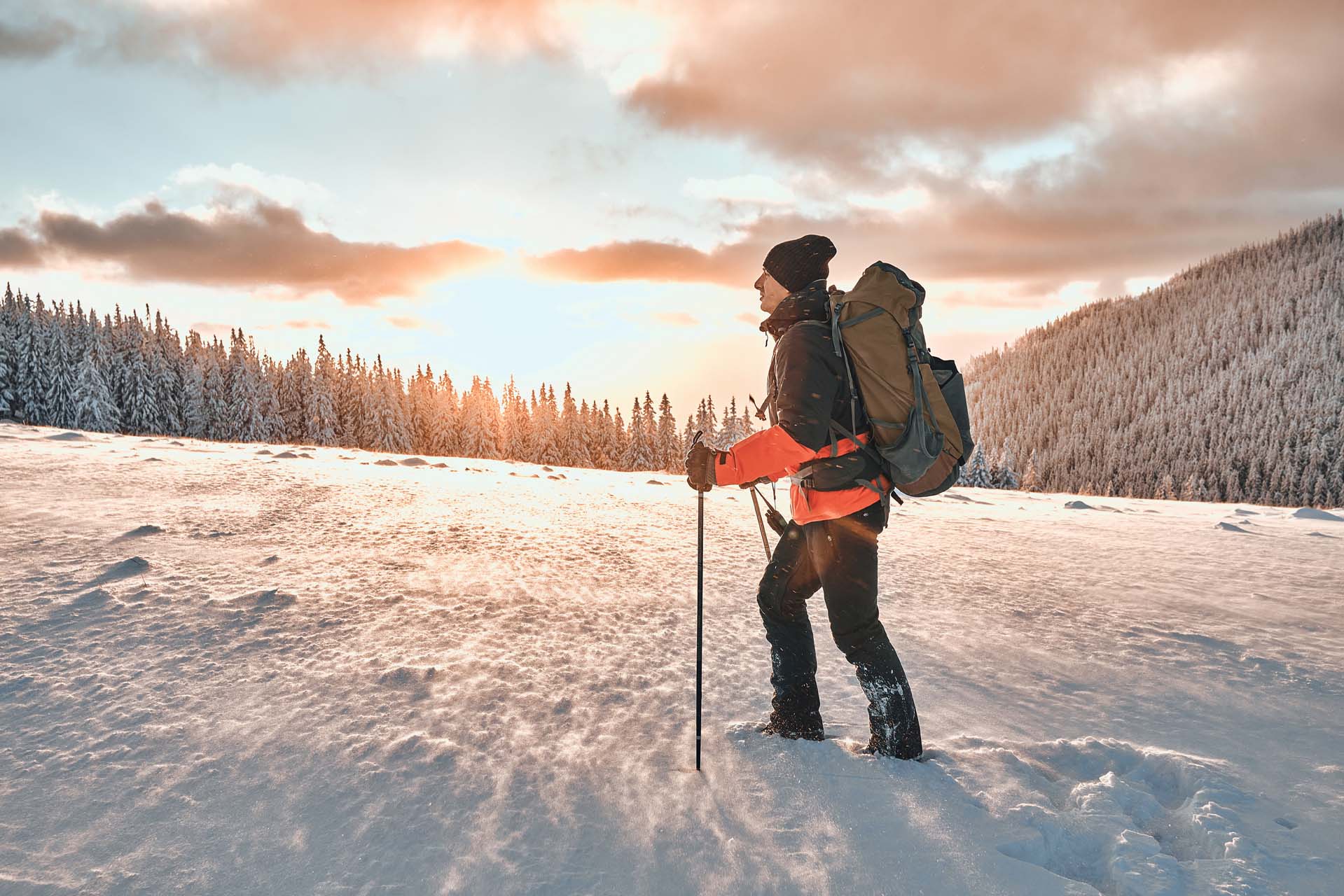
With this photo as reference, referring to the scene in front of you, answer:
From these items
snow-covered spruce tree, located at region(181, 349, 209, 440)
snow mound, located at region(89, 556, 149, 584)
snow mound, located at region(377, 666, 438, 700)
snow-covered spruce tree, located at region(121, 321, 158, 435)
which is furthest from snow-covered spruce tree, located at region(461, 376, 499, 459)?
snow mound, located at region(377, 666, 438, 700)

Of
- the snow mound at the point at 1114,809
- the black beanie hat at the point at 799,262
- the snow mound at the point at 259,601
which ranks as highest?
the black beanie hat at the point at 799,262

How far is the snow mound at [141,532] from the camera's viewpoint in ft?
17.9

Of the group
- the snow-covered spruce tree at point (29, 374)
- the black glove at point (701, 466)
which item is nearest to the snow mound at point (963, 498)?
the black glove at point (701, 466)

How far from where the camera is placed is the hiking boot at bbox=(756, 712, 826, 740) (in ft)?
10.0

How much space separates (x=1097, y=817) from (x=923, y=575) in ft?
14.8

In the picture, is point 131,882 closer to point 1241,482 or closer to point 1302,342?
point 1241,482

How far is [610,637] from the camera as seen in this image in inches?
173

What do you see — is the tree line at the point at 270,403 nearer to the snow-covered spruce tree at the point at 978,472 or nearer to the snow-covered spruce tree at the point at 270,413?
the snow-covered spruce tree at the point at 270,413

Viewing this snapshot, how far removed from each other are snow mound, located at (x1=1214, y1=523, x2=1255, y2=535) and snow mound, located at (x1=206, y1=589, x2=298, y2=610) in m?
13.2

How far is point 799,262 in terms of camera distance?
3156 millimetres

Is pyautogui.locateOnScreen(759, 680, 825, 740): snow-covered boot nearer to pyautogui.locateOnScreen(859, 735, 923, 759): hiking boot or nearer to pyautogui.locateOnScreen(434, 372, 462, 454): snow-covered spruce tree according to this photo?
pyautogui.locateOnScreen(859, 735, 923, 759): hiking boot

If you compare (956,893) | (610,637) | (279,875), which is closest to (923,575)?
(610,637)

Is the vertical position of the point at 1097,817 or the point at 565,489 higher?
the point at 565,489

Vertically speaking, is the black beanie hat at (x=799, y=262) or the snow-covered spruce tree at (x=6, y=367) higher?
the snow-covered spruce tree at (x=6, y=367)
